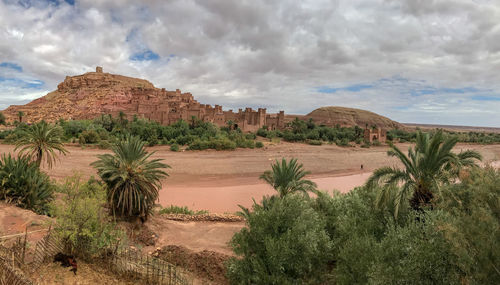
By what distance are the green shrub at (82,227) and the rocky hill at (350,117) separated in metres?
84.7

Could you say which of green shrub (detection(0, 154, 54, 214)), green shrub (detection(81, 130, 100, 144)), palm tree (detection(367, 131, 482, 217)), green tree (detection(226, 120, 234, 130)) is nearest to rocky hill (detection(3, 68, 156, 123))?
green shrub (detection(81, 130, 100, 144))

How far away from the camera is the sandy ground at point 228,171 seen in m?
17.4

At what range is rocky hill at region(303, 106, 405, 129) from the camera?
8975cm

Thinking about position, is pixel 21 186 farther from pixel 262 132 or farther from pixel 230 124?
pixel 262 132

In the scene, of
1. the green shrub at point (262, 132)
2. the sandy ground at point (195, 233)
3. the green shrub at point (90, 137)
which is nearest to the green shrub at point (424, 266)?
the sandy ground at point (195, 233)

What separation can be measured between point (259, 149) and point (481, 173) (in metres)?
31.5

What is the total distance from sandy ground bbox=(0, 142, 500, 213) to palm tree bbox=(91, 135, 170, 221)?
591 centimetres

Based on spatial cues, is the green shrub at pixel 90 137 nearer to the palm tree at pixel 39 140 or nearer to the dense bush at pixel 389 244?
the palm tree at pixel 39 140

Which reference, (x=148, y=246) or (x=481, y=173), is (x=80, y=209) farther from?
(x=481, y=173)

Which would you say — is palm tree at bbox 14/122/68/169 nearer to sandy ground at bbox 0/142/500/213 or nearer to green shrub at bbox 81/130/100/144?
sandy ground at bbox 0/142/500/213

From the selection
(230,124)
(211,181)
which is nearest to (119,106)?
(230,124)

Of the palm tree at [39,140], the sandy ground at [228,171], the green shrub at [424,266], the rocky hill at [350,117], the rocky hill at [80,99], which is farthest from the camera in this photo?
the rocky hill at [350,117]

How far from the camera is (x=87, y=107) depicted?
64.8 m

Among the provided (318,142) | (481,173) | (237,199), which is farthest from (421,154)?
(318,142)
